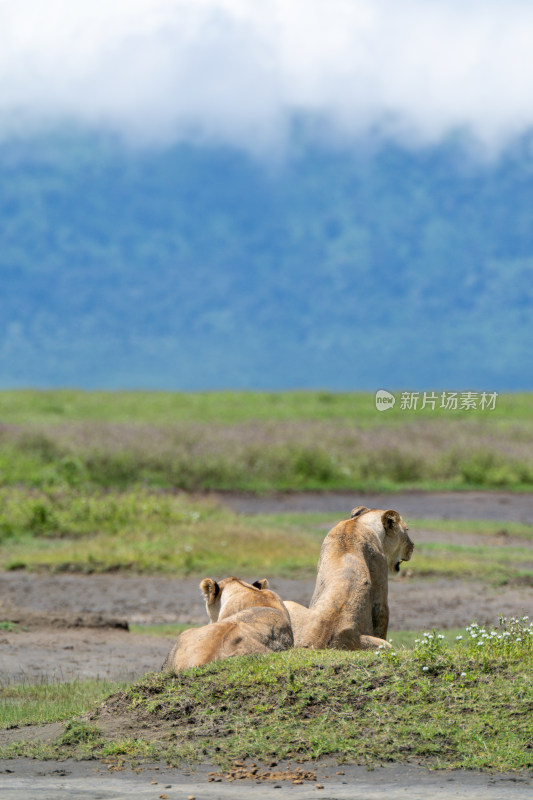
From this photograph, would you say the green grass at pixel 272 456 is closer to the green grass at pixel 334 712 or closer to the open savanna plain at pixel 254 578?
the open savanna plain at pixel 254 578

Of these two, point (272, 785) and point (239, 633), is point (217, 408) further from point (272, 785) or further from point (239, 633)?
point (272, 785)

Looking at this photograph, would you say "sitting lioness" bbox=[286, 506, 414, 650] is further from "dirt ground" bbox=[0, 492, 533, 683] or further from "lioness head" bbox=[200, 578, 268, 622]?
"dirt ground" bbox=[0, 492, 533, 683]

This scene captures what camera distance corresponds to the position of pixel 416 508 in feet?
89.8

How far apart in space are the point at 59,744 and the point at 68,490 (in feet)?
49.8

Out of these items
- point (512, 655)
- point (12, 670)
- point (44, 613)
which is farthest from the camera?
point (44, 613)

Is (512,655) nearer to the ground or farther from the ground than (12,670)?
farther from the ground

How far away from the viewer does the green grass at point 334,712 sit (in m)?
7.21

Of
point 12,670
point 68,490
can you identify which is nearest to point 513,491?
point 68,490

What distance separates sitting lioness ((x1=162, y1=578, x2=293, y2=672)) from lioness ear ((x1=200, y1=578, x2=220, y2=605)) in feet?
0.53

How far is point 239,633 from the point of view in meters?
8.53

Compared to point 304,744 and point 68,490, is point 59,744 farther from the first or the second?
point 68,490

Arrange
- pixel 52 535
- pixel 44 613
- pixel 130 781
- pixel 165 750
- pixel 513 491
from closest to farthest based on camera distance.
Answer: pixel 130 781, pixel 165 750, pixel 44 613, pixel 52 535, pixel 513 491

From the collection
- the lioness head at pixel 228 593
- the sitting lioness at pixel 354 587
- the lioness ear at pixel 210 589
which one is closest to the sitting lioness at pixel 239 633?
the lioness head at pixel 228 593

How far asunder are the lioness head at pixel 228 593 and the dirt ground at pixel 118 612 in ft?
6.72
